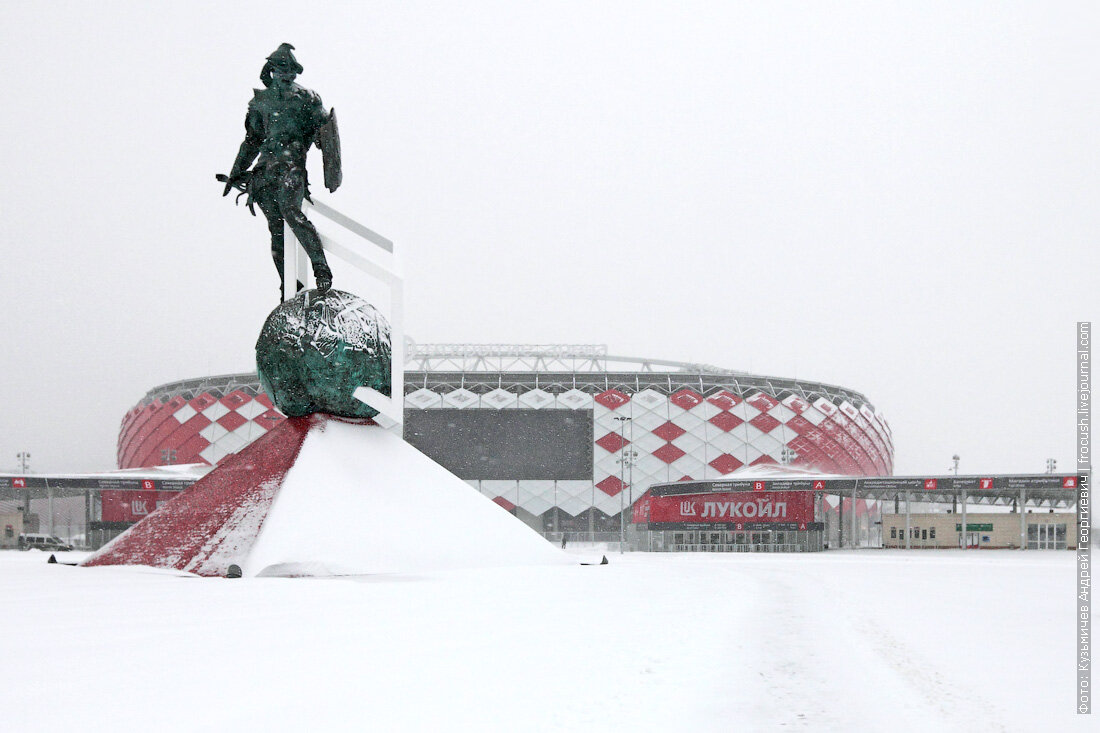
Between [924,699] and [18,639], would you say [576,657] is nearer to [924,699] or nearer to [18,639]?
[924,699]

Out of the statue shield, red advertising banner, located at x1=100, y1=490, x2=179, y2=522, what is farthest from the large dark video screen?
the statue shield

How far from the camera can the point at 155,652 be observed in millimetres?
5281

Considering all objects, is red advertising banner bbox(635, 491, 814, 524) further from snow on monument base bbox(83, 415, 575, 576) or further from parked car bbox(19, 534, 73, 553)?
snow on monument base bbox(83, 415, 575, 576)

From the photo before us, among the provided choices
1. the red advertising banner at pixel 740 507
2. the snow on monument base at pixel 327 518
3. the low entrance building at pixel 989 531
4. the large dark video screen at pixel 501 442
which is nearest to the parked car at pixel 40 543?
the large dark video screen at pixel 501 442

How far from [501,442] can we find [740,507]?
18.5 m

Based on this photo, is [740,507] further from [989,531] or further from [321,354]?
[321,354]

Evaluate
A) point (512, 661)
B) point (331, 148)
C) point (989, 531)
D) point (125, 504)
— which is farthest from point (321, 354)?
point (125, 504)

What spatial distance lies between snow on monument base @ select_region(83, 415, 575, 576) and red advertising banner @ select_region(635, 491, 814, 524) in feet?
88.2

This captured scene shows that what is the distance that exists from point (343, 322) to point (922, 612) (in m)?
8.71

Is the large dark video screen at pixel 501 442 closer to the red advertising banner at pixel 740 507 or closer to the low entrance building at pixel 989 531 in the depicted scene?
the red advertising banner at pixel 740 507

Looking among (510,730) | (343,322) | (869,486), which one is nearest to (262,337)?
(343,322)

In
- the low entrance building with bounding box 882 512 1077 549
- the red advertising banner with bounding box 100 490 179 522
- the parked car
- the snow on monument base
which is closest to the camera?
the snow on monument base

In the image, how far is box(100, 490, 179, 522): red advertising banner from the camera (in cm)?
5012

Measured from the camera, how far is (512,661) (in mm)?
5227
